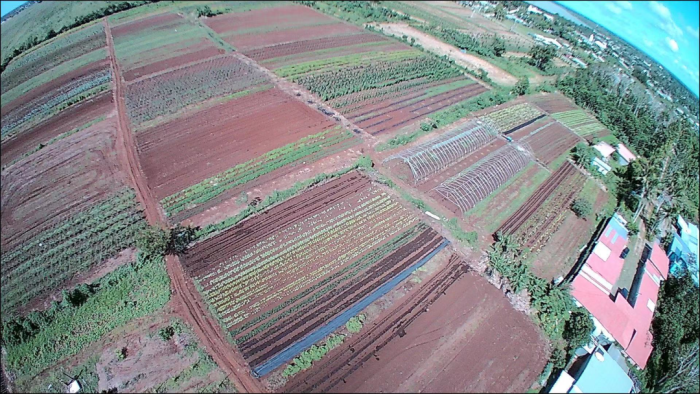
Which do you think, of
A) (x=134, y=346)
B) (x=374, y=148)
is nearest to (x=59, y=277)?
(x=134, y=346)

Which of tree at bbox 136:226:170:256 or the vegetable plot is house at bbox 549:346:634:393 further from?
the vegetable plot

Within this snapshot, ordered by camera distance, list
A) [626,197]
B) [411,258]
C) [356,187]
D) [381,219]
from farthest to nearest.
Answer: [626,197]
[356,187]
[381,219]
[411,258]

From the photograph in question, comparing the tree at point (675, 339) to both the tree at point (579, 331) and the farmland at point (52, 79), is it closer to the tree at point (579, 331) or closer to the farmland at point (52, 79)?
the tree at point (579, 331)

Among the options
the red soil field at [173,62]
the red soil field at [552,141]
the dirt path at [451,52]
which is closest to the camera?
the red soil field at [552,141]

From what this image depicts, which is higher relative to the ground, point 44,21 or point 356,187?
point 44,21

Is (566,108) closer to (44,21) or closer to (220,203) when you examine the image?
(220,203)

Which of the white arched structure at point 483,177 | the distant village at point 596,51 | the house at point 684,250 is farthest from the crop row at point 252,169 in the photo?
the distant village at point 596,51
